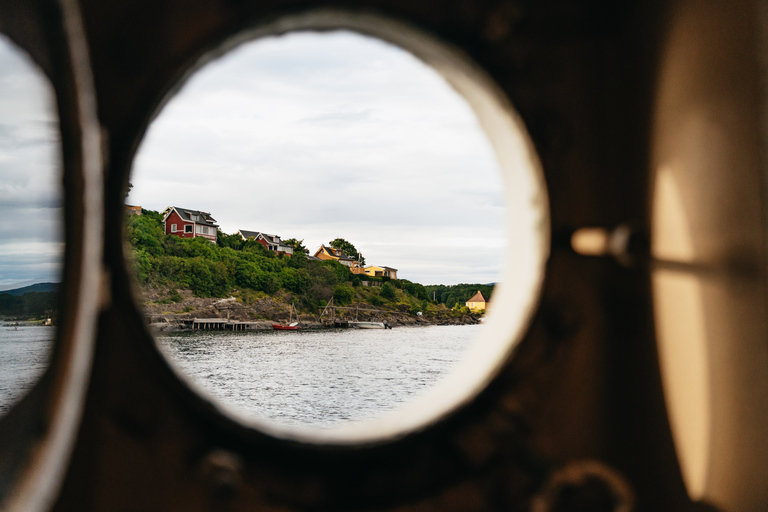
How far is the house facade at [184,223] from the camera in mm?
33281

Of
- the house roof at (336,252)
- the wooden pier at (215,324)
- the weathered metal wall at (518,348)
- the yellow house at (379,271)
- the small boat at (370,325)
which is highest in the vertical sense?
the house roof at (336,252)

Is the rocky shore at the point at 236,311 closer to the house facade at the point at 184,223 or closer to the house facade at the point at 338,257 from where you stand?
the house facade at the point at 184,223

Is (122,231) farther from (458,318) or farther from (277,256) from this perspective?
(458,318)

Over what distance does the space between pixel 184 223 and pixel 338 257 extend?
51.6 ft

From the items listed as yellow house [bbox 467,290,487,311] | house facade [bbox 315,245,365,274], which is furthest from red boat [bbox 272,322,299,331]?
yellow house [bbox 467,290,487,311]

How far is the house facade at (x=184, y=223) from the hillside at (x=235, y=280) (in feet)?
1.99

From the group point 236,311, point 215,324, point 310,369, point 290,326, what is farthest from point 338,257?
point 310,369

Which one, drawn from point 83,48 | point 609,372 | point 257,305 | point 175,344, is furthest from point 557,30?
point 257,305

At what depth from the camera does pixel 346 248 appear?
47.7 metres

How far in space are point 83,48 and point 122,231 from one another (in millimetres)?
304

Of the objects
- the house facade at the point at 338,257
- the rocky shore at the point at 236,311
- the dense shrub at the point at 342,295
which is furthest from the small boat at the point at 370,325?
the house facade at the point at 338,257

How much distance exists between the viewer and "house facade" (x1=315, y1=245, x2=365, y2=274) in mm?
45750

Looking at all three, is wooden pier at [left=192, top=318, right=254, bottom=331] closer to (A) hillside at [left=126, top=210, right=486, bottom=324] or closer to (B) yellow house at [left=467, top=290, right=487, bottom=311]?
(A) hillside at [left=126, top=210, right=486, bottom=324]

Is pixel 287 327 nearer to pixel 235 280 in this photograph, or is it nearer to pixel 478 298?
pixel 235 280
